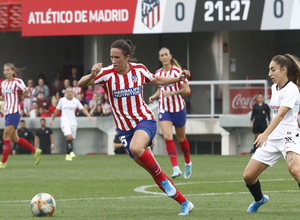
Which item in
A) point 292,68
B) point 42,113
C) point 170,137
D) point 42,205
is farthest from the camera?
point 42,113

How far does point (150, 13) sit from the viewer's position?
95.1ft

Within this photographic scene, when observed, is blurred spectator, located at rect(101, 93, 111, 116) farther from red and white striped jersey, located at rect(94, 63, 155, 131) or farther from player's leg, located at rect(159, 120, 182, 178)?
red and white striped jersey, located at rect(94, 63, 155, 131)

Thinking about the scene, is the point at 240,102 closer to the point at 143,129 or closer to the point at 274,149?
the point at 143,129

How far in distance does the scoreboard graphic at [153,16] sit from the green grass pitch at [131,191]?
25.4 feet

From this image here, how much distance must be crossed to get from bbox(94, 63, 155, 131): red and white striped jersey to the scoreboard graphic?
17.9m

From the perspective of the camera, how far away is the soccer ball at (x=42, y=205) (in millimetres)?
9656

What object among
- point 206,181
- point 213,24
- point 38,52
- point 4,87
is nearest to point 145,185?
point 206,181

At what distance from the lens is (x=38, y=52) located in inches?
1414

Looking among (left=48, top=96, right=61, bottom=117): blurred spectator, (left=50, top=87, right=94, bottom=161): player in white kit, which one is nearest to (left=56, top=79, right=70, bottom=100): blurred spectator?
(left=48, top=96, right=61, bottom=117): blurred spectator

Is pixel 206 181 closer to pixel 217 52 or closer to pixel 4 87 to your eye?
pixel 4 87

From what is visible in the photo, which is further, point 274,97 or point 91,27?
point 91,27

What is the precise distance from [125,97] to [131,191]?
3.65 metres

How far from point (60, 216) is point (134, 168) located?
9798 mm

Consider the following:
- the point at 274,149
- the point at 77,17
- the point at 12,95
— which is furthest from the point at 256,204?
the point at 77,17
